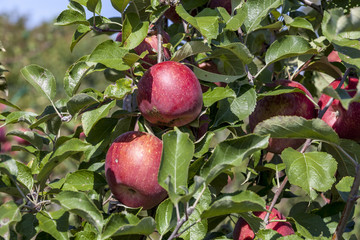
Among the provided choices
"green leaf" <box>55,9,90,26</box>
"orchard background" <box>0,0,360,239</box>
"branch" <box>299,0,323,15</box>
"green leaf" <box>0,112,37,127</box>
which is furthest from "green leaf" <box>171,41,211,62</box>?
"branch" <box>299,0,323,15</box>

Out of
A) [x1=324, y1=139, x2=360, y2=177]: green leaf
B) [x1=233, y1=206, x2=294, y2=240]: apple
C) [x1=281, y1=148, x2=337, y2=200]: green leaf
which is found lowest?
[x1=233, y1=206, x2=294, y2=240]: apple

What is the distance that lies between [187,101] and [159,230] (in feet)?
0.76

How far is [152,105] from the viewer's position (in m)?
0.80

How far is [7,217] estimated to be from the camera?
68cm

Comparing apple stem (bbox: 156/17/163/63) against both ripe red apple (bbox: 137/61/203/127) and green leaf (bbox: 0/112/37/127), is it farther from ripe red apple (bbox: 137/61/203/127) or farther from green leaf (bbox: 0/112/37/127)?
green leaf (bbox: 0/112/37/127)

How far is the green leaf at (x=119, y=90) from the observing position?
0.80 metres

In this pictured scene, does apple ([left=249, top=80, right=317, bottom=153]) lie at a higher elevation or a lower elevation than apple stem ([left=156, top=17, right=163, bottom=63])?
lower

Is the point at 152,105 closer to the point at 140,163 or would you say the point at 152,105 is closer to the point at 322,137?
the point at 140,163

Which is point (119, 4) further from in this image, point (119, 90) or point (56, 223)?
point (56, 223)

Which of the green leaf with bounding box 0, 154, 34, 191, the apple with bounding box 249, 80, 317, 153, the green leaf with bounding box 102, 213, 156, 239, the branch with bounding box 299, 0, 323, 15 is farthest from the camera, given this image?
the branch with bounding box 299, 0, 323, 15

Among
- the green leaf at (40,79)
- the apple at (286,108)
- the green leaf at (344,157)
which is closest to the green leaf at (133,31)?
the green leaf at (40,79)

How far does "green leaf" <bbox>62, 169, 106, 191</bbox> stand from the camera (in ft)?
2.85

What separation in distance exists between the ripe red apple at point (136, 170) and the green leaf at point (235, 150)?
4.6 inches

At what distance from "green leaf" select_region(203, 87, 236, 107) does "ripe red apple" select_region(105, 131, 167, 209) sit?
0.12m
